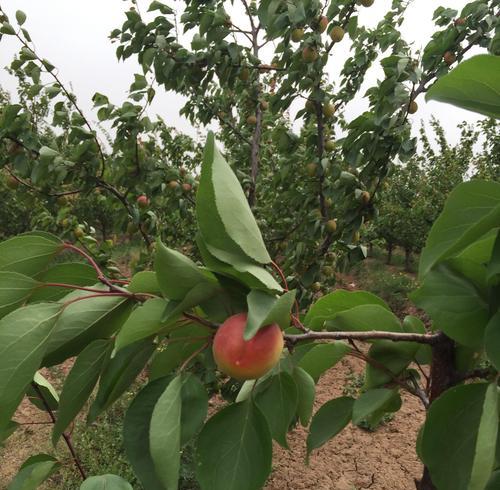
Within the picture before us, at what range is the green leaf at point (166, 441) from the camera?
0.32 meters

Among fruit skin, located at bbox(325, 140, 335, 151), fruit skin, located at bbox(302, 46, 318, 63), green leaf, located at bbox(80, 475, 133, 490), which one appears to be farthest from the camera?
fruit skin, located at bbox(325, 140, 335, 151)

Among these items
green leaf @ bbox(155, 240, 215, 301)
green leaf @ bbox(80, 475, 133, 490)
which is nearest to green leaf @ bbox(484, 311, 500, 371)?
green leaf @ bbox(155, 240, 215, 301)

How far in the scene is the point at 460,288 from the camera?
1.30 feet

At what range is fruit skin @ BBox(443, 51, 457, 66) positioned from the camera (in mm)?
1508

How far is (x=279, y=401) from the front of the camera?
464 millimetres

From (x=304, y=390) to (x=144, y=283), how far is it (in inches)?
9.4

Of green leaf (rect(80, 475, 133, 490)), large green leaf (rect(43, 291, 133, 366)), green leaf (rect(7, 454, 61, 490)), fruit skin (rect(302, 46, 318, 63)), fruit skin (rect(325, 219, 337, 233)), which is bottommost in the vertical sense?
green leaf (rect(7, 454, 61, 490))

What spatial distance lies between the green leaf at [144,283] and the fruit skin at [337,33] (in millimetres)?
→ 1610

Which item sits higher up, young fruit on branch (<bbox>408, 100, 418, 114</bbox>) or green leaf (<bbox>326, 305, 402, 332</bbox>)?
young fruit on branch (<bbox>408, 100, 418, 114</bbox>)

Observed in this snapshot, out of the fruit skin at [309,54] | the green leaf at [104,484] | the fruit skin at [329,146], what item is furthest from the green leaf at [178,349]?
the fruit skin at [329,146]

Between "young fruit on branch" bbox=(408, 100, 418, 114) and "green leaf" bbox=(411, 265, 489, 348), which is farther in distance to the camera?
"young fruit on branch" bbox=(408, 100, 418, 114)

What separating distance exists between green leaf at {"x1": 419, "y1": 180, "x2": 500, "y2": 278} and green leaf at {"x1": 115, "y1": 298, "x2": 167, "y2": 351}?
0.78 ft

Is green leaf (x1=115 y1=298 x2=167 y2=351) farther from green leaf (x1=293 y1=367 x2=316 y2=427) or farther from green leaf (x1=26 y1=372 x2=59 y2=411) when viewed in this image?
green leaf (x1=26 y1=372 x2=59 y2=411)

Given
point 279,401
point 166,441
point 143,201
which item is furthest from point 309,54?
point 166,441
